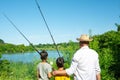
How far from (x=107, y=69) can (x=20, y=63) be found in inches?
506

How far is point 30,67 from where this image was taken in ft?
76.0

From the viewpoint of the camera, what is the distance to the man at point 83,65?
6.04 metres

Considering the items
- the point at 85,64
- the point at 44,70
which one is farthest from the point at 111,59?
the point at 85,64

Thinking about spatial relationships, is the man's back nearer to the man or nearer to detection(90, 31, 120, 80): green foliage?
the man

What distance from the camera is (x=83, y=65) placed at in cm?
609

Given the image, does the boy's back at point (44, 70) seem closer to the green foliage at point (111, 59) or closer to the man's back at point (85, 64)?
the man's back at point (85, 64)

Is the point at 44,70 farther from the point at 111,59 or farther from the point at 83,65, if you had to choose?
the point at 111,59

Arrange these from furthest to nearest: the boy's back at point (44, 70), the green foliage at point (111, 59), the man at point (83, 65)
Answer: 1. the green foliage at point (111, 59)
2. the boy's back at point (44, 70)
3. the man at point (83, 65)

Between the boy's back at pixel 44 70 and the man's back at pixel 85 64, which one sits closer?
the man's back at pixel 85 64

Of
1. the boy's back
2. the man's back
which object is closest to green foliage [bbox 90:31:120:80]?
the boy's back

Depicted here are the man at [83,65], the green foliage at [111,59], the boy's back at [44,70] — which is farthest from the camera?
the green foliage at [111,59]

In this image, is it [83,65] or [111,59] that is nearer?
[83,65]

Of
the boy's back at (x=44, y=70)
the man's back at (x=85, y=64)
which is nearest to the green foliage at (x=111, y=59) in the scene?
the boy's back at (x=44, y=70)

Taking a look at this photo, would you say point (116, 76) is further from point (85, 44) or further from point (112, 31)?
point (85, 44)
